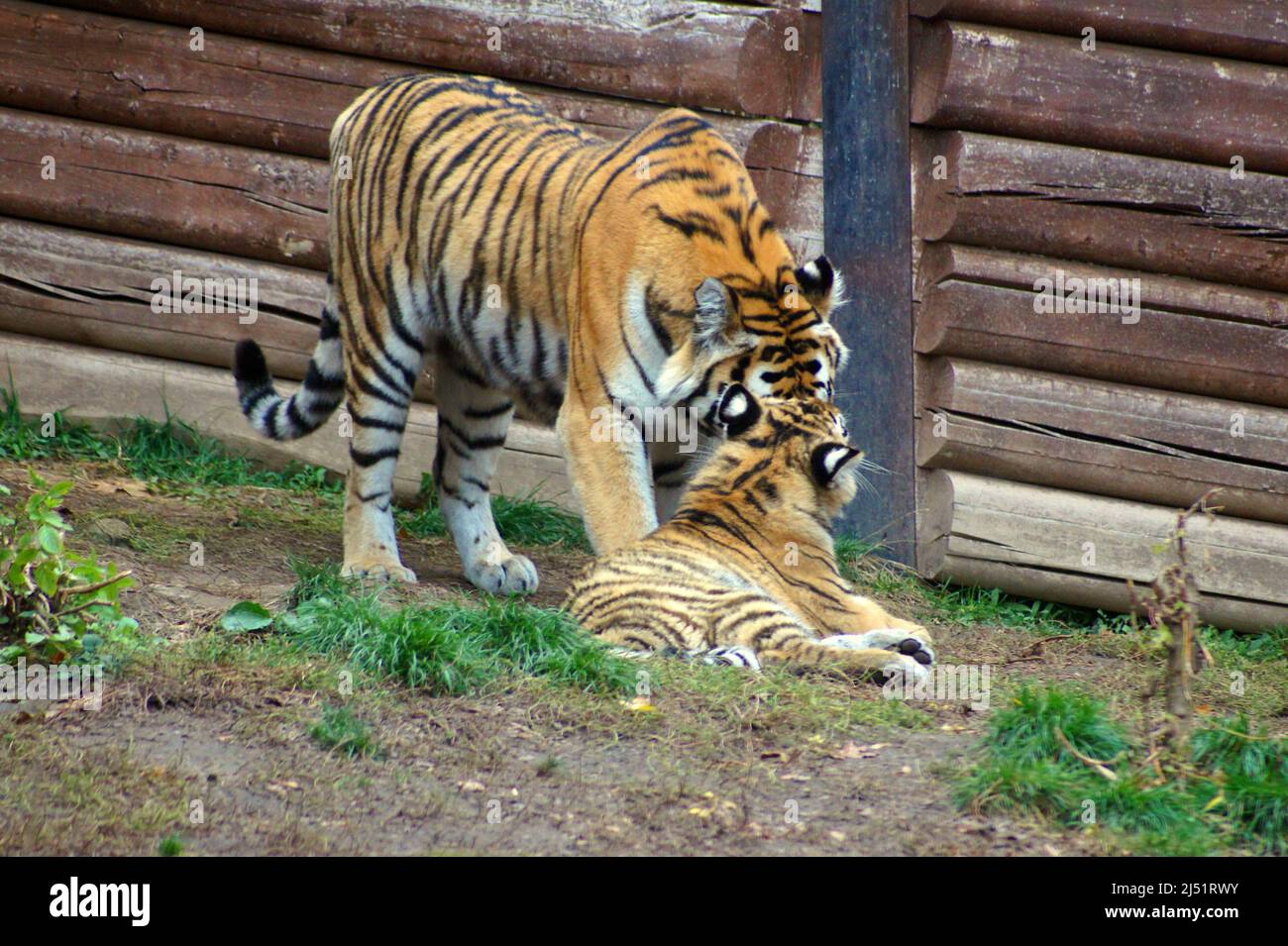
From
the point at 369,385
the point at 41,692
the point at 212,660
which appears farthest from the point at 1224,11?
the point at 41,692

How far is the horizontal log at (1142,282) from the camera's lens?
672cm

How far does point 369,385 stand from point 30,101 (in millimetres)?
2339

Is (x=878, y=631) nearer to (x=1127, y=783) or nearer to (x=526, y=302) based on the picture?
(x=1127, y=783)

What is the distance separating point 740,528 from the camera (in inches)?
196

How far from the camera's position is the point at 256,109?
6.82 m

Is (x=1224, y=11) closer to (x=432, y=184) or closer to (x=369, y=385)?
(x=432, y=184)

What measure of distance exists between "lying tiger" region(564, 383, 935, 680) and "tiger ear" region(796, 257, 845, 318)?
0.39 meters

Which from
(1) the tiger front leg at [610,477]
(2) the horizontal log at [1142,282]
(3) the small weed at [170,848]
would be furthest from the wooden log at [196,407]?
(3) the small weed at [170,848]

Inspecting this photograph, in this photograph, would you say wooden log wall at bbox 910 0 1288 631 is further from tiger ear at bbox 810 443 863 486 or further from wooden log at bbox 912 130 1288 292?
tiger ear at bbox 810 443 863 486

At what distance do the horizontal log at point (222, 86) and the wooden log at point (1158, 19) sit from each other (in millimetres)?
949
